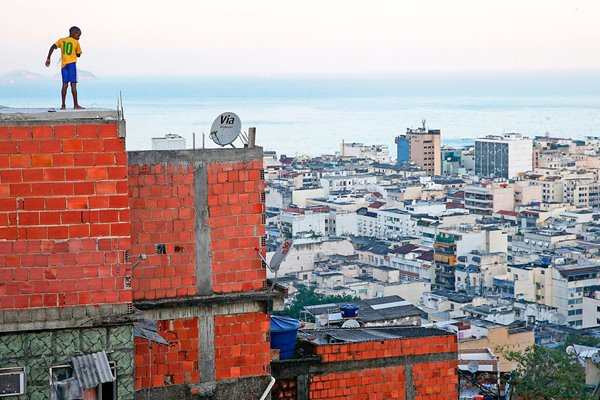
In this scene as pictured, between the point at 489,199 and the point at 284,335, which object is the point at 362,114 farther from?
the point at 284,335

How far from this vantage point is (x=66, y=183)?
173 inches

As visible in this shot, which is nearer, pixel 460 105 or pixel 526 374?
pixel 526 374

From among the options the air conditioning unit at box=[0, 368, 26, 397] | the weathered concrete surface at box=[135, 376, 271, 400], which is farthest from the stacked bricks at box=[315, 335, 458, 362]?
the air conditioning unit at box=[0, 368, 26, 397]

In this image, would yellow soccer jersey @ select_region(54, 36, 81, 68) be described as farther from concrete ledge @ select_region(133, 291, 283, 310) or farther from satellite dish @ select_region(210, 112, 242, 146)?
concrete ledge @ select_region(133, 291, 283, 310)

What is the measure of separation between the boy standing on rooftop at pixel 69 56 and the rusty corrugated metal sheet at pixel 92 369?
1113 mm

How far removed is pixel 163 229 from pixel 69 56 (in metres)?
0.77

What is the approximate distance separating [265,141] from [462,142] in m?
16.8

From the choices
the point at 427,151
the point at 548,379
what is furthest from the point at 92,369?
the point at 427,151

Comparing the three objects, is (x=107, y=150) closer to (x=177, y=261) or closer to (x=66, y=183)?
(x=66, y=183)

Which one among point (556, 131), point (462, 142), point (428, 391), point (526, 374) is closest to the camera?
point (428, 391)

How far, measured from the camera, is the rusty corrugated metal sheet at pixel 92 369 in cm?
436

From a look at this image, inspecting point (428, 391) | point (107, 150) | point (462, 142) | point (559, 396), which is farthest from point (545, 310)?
point (462, 142)

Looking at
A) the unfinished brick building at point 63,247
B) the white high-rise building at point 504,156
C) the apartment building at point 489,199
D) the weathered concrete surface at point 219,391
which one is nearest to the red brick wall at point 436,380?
the weathered concrete surface at point 219,391

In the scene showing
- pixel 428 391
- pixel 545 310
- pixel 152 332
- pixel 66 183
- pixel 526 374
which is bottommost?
pixel 545 310
